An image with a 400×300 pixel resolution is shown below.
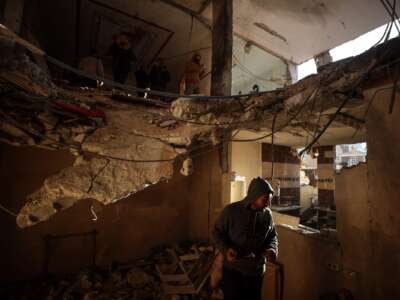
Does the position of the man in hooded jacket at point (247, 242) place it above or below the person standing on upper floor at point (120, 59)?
below

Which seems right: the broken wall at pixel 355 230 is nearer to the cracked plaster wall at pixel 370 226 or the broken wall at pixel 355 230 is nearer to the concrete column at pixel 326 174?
the cracked plaster wall at pixel 370 226

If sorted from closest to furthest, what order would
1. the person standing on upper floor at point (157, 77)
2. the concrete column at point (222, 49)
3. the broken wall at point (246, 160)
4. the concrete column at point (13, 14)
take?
the concrete column at point (13, 14), the concrete column at point (222, 49), the broken wall at point (246, 160), the person standing on upper floor at point (157, 77)

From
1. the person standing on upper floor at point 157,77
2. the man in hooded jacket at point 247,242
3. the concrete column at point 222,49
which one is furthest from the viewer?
the person standing on upper floor at point 157,77

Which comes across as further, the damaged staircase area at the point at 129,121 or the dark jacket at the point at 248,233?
the dark jacket at the point at 248,233

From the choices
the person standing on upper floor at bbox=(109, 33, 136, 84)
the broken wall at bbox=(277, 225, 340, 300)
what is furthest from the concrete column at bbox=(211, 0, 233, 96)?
the broken wall at bbox=(277, 225, 340, 300)

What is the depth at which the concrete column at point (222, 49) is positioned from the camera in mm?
4715

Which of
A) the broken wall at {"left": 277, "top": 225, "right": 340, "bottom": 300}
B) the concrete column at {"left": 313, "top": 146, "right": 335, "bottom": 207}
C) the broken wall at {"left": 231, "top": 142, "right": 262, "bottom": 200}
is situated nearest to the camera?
the broken wall at {"left": 277, "top": 225, "right": 340, "bottom": 300}

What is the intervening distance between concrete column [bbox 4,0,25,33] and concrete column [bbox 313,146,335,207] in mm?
7714

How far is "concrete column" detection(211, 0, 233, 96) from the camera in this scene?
15.5 ft

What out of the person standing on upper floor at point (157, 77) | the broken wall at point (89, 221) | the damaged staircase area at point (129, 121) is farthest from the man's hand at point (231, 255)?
the person standing on upper floor at point (157, 77)

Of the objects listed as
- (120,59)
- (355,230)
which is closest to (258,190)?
(355,230)

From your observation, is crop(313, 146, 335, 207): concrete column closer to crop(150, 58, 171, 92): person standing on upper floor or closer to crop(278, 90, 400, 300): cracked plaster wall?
crop(278, 90, 400, 300): cracked plaster wall

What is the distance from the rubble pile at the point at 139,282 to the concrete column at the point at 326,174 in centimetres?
427

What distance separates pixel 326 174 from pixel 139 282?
605 centimetres
